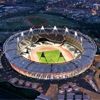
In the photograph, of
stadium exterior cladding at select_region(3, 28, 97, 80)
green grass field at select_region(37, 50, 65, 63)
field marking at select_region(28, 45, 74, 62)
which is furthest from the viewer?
field marking at select_region(28, 45, 74, 62)

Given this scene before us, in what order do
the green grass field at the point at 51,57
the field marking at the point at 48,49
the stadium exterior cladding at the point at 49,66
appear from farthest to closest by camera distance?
the field marking at the point at 48,49 → the green grass field at the point at 51,57 → the stadium exterior cladding at the point at 49,66

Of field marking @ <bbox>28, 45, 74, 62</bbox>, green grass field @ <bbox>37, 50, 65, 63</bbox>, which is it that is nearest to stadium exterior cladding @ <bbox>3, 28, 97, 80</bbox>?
field marking @ <bbox>28, 45, 74, 62</bbox>

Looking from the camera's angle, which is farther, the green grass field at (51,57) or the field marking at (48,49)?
the field marking at (48,49)

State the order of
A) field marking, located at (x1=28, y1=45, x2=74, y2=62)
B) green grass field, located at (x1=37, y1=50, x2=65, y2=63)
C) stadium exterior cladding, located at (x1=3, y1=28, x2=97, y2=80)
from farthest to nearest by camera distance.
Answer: field marking, located at (x1=28, y1=45, x2=74, y2=62), green grass field, located at (x1=37, y1=50, x2=65, y2=63), stadium exterior cladding, located at (x1=3, y1=28, x2=97, y2=80)

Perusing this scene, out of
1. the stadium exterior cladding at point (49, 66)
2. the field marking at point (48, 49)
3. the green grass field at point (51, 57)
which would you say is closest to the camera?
the stadium exterior cladding at point (49, 66)

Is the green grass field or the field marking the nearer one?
the green grass field

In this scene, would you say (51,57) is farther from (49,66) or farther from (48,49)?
(49,66)

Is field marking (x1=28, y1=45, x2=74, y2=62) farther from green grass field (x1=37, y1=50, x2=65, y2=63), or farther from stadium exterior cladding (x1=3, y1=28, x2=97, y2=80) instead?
stadium exterior cladding (x1=3, y1=28, x2=97, y2=80)

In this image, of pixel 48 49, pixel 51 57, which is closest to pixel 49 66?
pixel 51 57

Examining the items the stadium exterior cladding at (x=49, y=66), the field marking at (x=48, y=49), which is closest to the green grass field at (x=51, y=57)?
the field marking at (x=48, y=49)

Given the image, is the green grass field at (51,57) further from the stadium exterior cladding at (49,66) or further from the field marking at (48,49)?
the stadium exterior cladding at (49,66)
